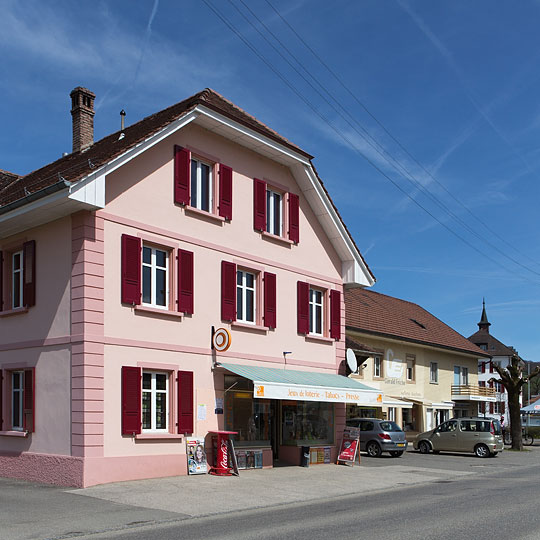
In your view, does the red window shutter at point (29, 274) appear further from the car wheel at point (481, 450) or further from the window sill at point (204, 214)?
the car wheel at point (481, 450)

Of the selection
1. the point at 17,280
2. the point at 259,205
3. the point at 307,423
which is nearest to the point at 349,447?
the point at 307,423

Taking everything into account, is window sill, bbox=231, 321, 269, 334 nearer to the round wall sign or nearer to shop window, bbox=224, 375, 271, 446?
the round wall sign

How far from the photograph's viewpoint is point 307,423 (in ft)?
77.8

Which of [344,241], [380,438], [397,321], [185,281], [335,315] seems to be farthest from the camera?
[397,321]

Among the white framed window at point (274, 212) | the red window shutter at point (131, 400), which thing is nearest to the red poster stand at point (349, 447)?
the white framed window at point (274, 212)

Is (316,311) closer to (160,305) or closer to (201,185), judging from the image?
(201,185)

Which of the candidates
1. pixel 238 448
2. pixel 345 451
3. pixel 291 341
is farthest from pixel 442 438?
pixel 238 448

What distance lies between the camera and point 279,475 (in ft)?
64.4

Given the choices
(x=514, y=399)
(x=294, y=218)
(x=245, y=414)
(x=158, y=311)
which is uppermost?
(x=294, y=218)

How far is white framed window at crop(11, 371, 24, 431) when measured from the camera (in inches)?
730

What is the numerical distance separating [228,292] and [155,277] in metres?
2.54

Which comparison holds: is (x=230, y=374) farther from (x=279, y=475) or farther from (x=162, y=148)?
(x=162, y=148)

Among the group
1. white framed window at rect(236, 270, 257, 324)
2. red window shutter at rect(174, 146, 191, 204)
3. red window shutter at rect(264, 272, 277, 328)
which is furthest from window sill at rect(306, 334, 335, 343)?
red window shutter at rect(174, 146, 191, 204)

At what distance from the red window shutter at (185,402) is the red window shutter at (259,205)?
17.4 feet
